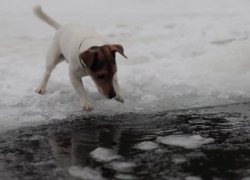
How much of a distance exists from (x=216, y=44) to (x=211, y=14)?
325cm

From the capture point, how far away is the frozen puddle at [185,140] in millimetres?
4254

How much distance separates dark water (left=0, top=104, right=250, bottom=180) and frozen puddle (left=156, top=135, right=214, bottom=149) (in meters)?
0.08

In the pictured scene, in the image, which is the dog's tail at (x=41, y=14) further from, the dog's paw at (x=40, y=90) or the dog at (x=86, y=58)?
the dog's paw at (x=40, y=90)

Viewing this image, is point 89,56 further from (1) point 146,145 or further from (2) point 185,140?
(2) point 185,140

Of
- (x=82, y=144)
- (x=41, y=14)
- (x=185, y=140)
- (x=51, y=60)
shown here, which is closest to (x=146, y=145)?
(x=185, y=140)

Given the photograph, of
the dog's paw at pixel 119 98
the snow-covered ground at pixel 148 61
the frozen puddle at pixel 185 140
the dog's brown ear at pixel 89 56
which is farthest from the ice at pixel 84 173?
the dog's paw at pixel 119 98

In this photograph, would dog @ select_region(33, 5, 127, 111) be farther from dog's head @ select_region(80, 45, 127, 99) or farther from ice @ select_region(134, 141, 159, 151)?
ice @ select_region(134, 141, 159, 151)

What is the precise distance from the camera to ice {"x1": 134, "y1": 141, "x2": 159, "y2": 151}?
420cm

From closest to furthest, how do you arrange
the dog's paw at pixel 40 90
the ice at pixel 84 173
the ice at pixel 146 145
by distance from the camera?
1. the ice at pixel 84 173
2. the ice at pixel 146 145
3. the dog's paw at pixel 40 90

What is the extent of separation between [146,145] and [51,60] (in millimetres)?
2598

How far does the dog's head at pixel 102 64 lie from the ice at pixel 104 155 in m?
0.96

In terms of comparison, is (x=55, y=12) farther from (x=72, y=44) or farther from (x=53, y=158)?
(x=53, y=158)

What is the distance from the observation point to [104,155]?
4062mm

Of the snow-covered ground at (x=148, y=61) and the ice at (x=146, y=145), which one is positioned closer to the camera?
the ice at (x=146, y=145)
